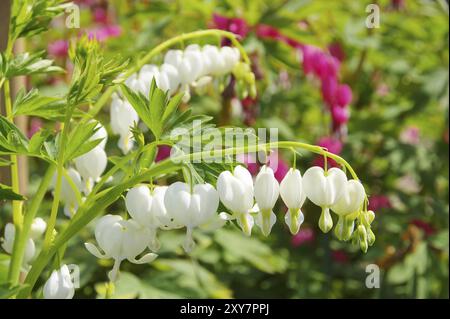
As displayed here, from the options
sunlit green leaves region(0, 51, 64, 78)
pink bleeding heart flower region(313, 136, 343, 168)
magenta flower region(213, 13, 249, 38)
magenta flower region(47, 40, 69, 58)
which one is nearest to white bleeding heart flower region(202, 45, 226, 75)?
sunlit green leaves region(0, 51, 64, 78)

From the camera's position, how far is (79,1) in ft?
9.51

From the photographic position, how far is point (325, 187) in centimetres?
102

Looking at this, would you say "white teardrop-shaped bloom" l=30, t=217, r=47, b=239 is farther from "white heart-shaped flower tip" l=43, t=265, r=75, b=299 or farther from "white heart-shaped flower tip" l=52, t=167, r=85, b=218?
"white heart-shaped flower tip" l=43, t=265, r=75, b=299

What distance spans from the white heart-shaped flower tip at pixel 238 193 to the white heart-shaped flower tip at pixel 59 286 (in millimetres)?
265

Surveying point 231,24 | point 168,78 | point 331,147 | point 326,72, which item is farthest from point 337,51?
point 168,78

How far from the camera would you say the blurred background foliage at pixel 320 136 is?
6.83ft

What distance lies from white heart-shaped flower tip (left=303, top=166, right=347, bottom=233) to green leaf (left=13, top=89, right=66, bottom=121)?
422mm

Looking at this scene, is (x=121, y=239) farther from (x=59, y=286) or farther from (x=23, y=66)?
(x=23, y=66)

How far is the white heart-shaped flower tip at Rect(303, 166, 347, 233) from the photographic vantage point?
1017 millimetres

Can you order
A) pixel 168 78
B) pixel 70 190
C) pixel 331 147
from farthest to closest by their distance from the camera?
pixel 331 147, pixel 168 78, pixel 70 190

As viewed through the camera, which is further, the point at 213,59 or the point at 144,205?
the point at 213,59

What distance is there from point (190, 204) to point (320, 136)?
5.37 ft
